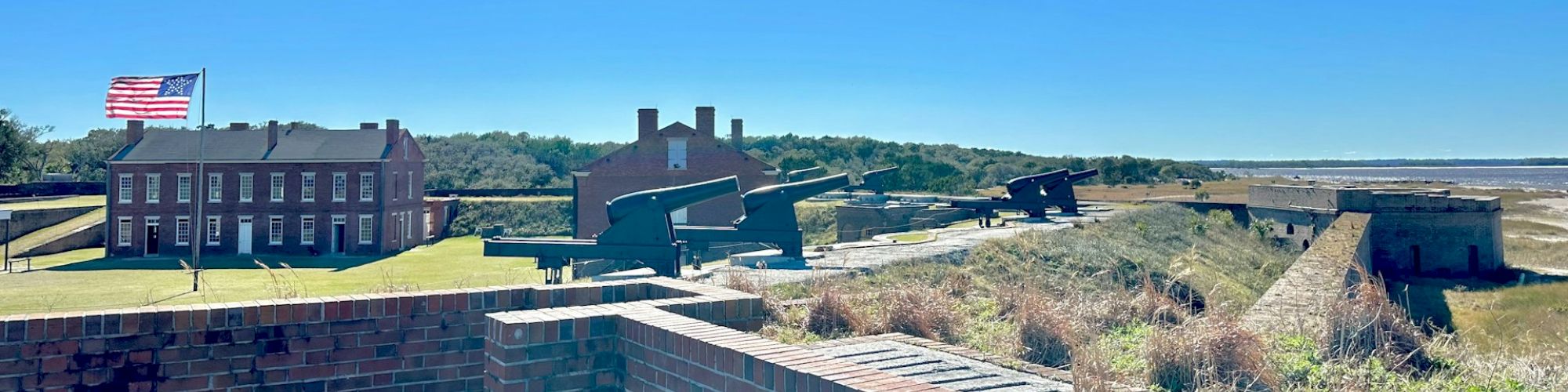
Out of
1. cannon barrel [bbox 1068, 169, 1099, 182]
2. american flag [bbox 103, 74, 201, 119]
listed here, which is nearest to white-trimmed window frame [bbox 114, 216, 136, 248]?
american flag [bbox 103, 74, 201, 119]

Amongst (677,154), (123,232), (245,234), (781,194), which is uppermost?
(677,154)

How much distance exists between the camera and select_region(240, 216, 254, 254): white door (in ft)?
131

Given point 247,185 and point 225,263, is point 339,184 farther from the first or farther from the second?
point 225,263

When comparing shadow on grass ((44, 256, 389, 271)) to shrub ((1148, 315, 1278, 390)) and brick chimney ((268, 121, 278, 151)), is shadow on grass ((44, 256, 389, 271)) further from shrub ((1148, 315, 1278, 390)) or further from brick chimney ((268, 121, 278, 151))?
shrub ((1148, 315, 1278, 390))

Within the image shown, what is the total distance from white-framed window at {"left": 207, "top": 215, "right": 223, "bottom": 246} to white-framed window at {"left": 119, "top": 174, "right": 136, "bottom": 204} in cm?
318

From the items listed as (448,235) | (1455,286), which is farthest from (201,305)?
(448,235)

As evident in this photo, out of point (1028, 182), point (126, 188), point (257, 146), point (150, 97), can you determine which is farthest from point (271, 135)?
point (1028, 182)

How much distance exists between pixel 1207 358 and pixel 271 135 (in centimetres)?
4302

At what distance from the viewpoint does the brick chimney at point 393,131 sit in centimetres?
4234

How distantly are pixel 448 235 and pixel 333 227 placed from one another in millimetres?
10080

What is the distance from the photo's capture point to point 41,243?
39750 mm

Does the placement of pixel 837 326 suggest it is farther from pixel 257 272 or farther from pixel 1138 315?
pixel 257 272

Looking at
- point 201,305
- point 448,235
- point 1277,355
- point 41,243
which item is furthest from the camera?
point 448,235

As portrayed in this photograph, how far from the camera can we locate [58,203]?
48.5 m
